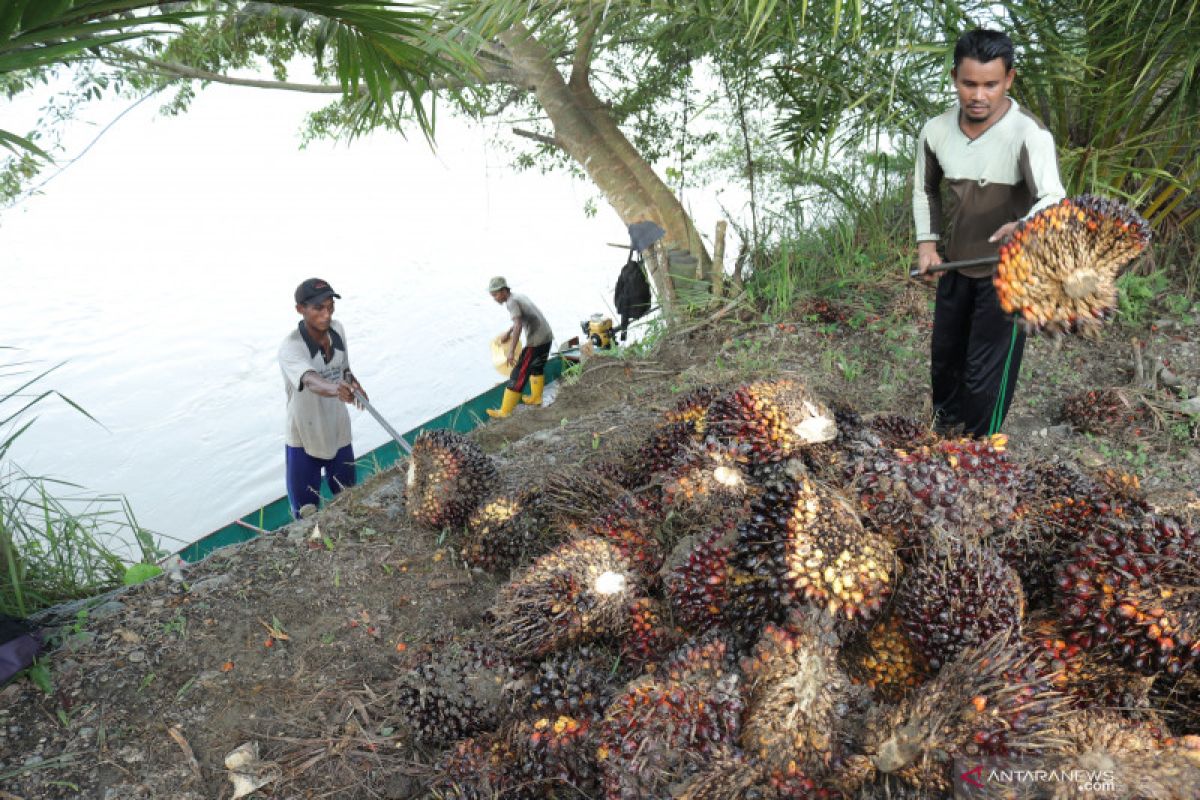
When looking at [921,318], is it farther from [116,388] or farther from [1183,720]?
[116,388]

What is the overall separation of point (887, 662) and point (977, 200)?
2036mm

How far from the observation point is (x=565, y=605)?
1.49 m

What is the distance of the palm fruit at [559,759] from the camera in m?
1.27

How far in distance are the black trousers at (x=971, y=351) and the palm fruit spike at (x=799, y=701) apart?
1780 mm

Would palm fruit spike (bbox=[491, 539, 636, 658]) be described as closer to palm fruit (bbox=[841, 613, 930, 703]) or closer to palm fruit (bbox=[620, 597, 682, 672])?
palm fruit (bbox=[620, 597, 682, 672])

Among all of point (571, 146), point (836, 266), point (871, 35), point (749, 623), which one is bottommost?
point (749, 623)

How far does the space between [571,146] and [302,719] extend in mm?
6090

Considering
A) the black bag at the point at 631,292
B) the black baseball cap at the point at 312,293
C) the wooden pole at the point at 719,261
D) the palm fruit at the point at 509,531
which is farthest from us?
the black bag at the point at 631,292

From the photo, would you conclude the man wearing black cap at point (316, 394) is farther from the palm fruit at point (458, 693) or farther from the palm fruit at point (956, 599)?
the palm fruit at point (956, 599)

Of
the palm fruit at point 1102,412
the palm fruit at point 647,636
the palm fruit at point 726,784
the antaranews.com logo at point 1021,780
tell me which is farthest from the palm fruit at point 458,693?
the palm fruit at point 1102,412

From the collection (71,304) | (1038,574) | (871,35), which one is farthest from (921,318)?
(71,304)

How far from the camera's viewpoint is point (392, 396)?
1452 centimetres

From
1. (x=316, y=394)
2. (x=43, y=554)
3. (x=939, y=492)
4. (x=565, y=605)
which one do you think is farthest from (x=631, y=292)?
(x=939, y=492)

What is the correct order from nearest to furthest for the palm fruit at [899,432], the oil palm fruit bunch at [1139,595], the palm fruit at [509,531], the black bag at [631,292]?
the oil palm fruit bunch at [1139,595]
the palm fruit at [899,432]
the palm fruit at [509,531]
the black bag at [631,292]
